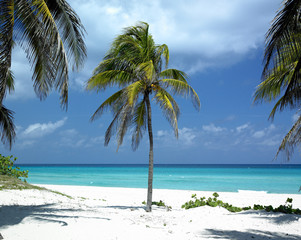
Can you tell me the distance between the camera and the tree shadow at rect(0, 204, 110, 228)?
6285mm

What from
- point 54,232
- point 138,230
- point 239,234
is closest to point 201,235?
point 239,234

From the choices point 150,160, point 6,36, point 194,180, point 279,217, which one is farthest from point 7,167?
point 194,180

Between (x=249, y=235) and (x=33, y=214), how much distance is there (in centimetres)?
514

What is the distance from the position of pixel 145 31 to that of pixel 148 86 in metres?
1.98

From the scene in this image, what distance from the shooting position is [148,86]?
31.5ft

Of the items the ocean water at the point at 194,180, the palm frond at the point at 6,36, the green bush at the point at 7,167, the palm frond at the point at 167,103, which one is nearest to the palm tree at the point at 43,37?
the palm frond at the point at 6,36

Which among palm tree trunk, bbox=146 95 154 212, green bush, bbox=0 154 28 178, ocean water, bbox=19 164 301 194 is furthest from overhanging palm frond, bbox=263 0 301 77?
ocean water, bbox=19 164 301 194

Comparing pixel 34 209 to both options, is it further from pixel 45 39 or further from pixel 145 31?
pixel 145 31

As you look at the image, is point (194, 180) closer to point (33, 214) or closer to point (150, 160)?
point (150, 160)

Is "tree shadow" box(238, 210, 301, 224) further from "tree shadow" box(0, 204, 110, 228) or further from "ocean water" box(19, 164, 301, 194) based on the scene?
"ocean water" box(19, 164, 301, 194)

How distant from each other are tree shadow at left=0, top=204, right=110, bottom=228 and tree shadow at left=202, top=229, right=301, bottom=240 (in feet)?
11.3

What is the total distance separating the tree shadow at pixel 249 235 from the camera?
21.7 feet

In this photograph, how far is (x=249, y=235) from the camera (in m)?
6.84

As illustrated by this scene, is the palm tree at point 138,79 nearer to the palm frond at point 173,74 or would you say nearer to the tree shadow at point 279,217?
the palm frond at point 173,74
